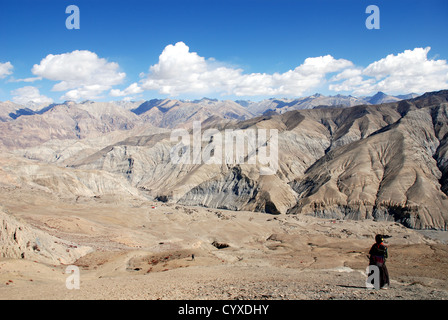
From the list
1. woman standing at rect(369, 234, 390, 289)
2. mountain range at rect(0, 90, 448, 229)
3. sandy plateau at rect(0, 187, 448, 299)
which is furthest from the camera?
mountain range at rect(0, 90, 448, 229)

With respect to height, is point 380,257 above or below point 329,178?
above

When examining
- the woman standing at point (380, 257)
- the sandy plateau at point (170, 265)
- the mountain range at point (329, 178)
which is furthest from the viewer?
the mountain range at point (329, 178)

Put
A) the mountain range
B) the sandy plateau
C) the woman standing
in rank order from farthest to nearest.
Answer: the mountain range, the sandy plateau, the woman standing

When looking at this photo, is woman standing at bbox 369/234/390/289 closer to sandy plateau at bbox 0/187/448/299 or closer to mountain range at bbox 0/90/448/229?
sandy plateau at bbox 0/187/448/299

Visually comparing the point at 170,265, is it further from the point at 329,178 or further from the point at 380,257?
the point at 329,178

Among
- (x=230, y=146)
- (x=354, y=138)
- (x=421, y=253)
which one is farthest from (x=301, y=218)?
(x=354, y=138)

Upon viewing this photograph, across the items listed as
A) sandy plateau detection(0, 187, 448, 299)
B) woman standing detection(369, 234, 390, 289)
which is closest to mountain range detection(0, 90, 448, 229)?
sandy plateau detection(0, 187, 448, 299)

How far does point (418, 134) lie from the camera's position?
124 m

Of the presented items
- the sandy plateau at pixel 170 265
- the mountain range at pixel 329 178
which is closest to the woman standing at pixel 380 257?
the sandy plateau at pixel 170 265

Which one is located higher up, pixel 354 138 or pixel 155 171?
pixel 354 138

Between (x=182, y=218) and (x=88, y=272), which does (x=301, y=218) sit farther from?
(x=88, y=272)

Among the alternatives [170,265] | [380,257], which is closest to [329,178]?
[170,265]

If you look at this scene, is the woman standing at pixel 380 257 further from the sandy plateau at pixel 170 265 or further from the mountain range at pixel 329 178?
the mountain range at pixel 329 178
